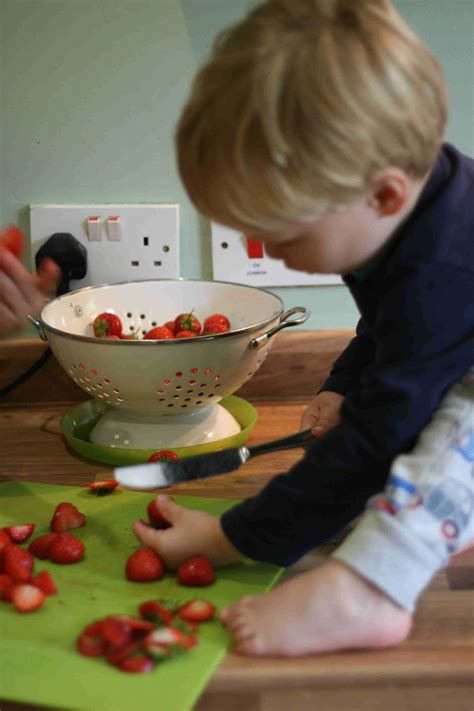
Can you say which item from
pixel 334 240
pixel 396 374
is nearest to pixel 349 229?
pixel 334 240

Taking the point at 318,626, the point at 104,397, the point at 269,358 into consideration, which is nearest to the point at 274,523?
the point at 318,626

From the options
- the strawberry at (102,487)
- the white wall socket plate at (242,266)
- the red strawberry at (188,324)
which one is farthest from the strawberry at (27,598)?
the white wall socket plate at (242,266)

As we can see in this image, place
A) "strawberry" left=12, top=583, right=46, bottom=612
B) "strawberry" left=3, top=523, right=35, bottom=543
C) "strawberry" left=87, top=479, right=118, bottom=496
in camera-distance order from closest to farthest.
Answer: "strawberry" left=12, top=583, right=46, bottom=612 → "strawberry" left=3, top=523, right=35, bottom=543 → "strawberry" left=87, top=479, right=118, bottom=496

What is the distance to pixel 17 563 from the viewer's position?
832mm

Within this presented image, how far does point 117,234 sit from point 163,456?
1.12 ft

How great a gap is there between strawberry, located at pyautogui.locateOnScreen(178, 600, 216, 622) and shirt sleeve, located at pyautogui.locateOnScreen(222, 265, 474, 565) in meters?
0.08

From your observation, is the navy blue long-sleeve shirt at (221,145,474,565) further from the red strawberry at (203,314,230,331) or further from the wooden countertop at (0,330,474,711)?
the red strawberry at (203,314,230,331)

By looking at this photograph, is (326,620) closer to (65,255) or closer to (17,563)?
(17,563)

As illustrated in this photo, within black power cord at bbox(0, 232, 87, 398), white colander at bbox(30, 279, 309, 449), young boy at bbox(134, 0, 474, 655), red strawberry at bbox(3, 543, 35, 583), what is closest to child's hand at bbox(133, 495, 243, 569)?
young boy at bbox(134, 0, 474, 655)

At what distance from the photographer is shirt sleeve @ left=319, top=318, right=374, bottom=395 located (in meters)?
1.00

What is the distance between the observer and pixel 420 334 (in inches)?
29.6

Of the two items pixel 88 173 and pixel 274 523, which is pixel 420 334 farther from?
pixel 88 173

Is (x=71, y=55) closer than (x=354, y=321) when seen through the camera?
Yes

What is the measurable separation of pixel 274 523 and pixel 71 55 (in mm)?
693
